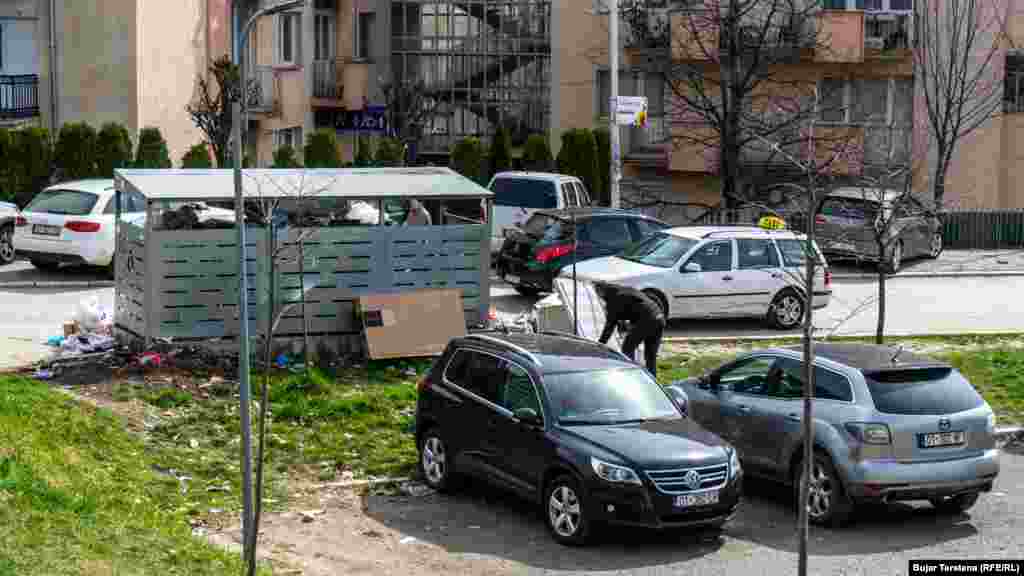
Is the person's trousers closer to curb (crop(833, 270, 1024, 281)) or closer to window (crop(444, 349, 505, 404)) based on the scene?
window (crop(444, 349, 505, 404))

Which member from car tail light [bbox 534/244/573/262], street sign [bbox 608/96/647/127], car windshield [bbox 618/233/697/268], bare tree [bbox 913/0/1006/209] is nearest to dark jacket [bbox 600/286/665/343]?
car windshield [bbox 618/233/697/268]

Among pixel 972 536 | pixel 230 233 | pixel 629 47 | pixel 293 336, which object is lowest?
pixel 972 536

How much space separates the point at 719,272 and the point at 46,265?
11.7 m

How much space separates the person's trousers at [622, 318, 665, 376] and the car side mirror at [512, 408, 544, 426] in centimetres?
481

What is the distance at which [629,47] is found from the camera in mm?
40750

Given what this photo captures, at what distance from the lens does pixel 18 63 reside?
3497 cm

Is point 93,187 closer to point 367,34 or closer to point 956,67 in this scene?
point 367,34

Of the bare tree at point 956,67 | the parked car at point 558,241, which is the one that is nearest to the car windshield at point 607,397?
the parked car at point 558,241

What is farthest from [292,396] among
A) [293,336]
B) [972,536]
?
[972,536]

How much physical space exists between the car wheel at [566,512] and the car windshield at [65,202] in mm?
15216

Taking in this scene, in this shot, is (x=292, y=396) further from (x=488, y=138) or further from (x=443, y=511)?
(x=488, y=138)

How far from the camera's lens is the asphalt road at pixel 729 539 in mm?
13242

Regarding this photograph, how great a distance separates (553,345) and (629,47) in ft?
86.0

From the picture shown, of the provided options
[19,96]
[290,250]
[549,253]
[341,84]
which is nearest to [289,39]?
[341,84]
